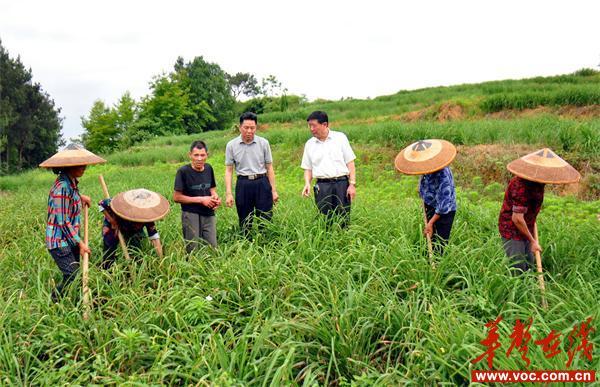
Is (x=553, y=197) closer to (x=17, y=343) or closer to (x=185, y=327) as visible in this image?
(x=185, y=327)

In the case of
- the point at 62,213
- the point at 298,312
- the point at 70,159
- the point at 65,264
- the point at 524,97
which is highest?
the point at 524,97

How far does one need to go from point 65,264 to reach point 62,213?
0.44 meters

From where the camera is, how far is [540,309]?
2.72 meters

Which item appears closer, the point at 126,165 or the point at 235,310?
the point at 235,310

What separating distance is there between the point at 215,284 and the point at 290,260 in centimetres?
65

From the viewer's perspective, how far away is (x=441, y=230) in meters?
3.61

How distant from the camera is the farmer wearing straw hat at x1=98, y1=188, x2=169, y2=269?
3.52m

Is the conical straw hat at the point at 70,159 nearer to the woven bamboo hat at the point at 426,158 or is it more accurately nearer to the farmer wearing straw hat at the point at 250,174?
the farmer wearing straw hat at the point at 250,174

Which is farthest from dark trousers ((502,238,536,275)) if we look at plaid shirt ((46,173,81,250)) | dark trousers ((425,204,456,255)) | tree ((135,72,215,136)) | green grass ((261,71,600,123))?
Result: tree ((135,72,215,136))

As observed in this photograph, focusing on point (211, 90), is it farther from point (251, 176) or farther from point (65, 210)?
point (65, 210)

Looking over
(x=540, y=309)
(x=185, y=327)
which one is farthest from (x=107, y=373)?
(x=540, y=309)

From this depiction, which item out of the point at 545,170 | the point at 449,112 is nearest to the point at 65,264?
the point at 545,170

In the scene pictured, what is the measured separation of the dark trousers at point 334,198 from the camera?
4.38m

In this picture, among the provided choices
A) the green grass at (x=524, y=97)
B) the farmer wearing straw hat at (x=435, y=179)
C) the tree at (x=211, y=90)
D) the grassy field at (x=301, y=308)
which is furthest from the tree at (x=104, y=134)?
the farmer wearing straw hat at (x=435, y=179)
